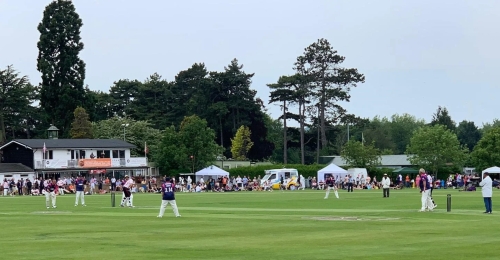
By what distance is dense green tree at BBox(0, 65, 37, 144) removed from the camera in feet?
407

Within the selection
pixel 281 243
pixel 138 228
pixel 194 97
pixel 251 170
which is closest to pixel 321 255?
pixel 281 243

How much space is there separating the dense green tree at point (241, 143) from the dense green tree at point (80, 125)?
28.3 metres

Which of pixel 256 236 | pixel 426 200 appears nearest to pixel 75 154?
pixel 426 200

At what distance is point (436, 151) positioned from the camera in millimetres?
107750

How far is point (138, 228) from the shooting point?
28.9 m

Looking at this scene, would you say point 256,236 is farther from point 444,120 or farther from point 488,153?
point 444,120

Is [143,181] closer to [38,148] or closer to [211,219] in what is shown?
[38,148]

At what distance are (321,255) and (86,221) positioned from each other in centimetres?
1656

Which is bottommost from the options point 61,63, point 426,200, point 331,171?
point 426,200

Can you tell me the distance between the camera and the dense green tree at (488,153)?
11106 centimetres

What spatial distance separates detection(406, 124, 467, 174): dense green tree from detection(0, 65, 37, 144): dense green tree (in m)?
57.8

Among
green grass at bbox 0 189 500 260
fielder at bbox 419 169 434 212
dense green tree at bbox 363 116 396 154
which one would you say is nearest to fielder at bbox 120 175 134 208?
green grass at bbox 0 189 500 260

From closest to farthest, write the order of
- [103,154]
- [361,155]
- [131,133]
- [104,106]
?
[361,155]
[103,154]
[131,133]
[104,106]

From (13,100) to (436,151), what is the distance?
61.7m
